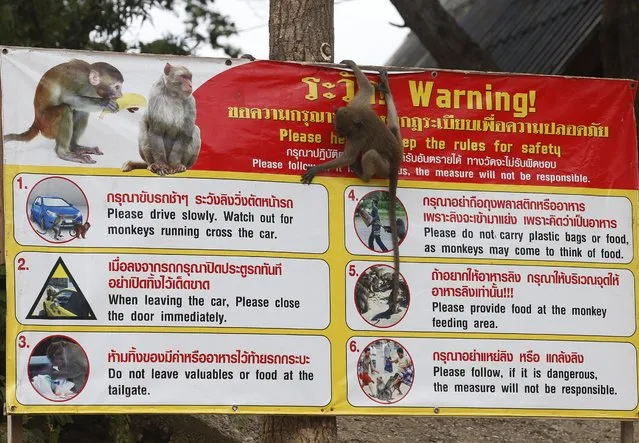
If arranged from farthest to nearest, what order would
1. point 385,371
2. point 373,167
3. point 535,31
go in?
point 535,31 < point 373,167 < point 385,371

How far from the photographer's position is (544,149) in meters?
6.26

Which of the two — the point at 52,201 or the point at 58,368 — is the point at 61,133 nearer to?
the point at 52,201

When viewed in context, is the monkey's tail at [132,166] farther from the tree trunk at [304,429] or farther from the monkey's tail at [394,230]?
the tree trunk at [304,429]

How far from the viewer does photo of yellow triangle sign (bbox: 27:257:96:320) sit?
17.7 feet

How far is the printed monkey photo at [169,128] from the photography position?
5.70 m

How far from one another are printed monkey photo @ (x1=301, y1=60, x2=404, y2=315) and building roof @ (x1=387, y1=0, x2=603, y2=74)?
5746 millimetres

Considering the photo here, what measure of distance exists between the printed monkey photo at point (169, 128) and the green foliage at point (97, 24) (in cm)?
508

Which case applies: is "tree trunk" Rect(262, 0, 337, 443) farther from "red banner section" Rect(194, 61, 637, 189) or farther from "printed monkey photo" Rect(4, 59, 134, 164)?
"printed monkey photo" Rect(4, 59, 134, 164)

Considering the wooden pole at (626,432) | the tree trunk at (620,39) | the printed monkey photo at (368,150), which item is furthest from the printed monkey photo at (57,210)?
the tree trunk at (620,39)

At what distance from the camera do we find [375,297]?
5.80m

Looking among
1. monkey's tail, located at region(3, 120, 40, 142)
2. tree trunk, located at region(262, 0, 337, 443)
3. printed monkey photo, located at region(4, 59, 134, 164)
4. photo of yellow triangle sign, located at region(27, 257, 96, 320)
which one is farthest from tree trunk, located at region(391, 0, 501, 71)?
photo of yellow triangle sign, located at region(27, 257, 96, 320)

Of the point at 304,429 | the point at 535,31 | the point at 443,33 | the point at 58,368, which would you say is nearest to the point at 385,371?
the point at 304,429

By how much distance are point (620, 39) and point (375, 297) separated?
5.43 m

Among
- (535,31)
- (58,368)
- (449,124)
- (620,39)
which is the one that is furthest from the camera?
(535,31)
